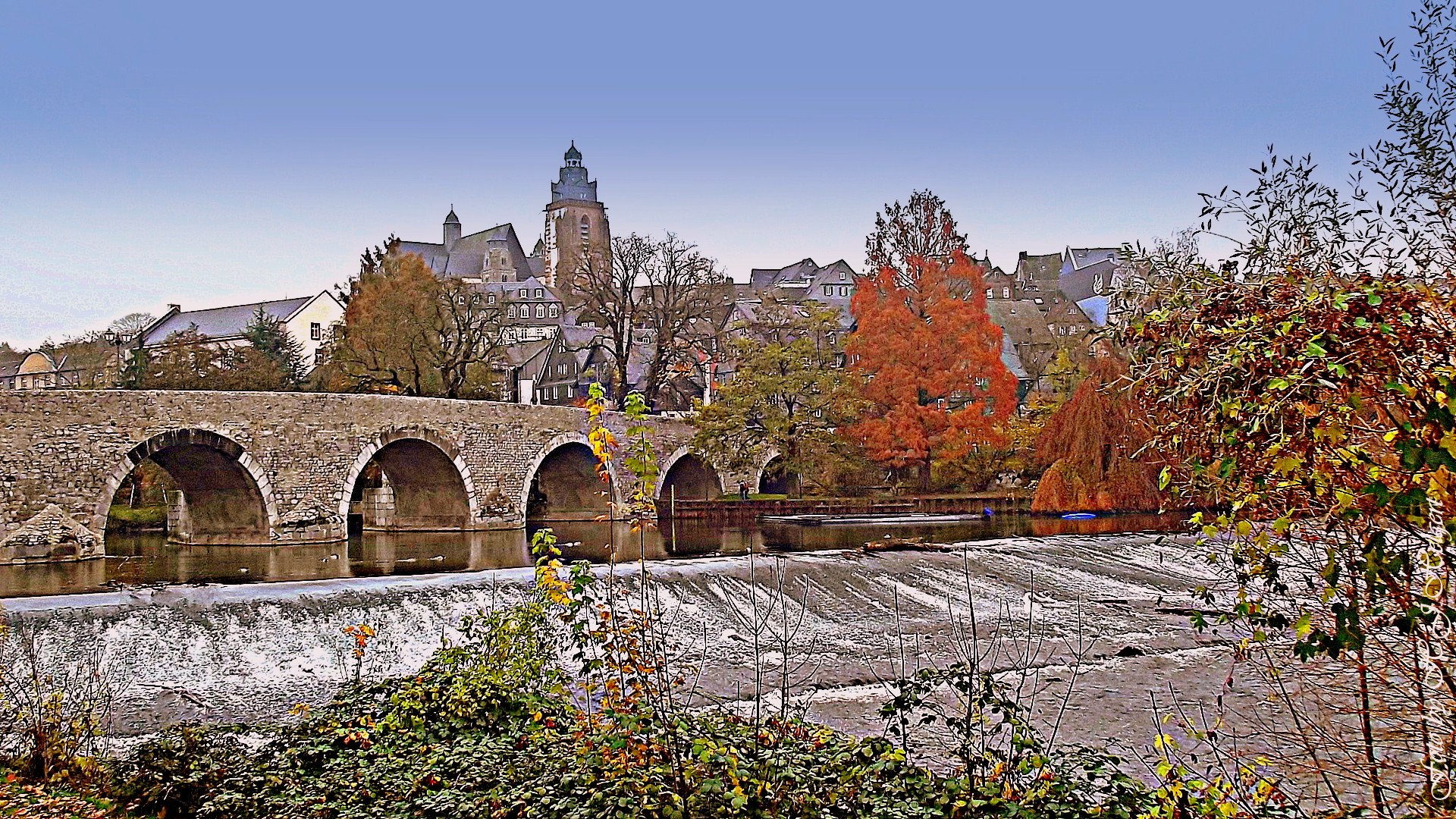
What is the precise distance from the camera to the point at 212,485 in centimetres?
2073

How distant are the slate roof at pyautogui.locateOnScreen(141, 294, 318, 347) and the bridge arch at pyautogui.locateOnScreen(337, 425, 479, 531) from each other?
72.9ft

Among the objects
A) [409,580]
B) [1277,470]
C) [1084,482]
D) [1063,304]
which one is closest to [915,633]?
[409,580]

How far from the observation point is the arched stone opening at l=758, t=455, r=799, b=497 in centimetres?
2819

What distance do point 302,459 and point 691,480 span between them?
1131cm

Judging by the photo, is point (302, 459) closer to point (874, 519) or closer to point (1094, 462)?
point (874, 519)

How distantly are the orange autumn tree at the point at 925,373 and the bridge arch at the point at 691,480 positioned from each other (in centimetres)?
406

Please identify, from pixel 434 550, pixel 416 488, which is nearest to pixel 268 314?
pixel 416 488

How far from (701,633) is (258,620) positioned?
384 centimetres

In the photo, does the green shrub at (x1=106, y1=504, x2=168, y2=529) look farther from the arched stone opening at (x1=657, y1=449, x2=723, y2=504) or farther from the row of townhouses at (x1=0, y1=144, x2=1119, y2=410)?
the arched stone opening at (x1=657, y1=449, x2=723, y2=504)

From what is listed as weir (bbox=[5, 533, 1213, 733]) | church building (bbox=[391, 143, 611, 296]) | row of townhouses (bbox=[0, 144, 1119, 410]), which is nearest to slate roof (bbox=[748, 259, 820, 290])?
row of townhouses (bbox=[0, 144, 1119, 410])

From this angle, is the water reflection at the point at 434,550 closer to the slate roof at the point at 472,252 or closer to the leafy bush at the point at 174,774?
the leafy bush at the point at 174,774

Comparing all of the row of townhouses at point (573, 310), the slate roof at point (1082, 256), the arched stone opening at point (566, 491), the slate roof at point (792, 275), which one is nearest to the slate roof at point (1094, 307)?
the row of townhouses at point (573, 310)

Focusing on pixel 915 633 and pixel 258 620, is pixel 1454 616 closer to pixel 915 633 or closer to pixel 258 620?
pixel 915 633

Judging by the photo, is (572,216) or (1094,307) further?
(572,216)
